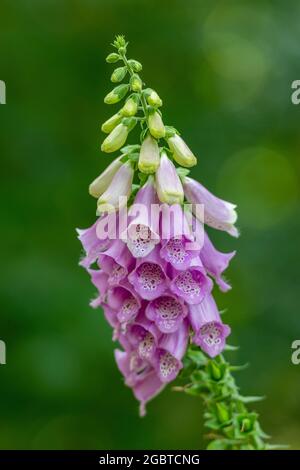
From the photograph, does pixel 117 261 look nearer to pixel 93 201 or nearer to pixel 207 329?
pixel 207 329

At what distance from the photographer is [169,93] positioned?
17.8 feet

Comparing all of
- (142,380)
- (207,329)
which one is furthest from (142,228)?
(142,380)

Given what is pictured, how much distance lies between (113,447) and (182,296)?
10.7 ft

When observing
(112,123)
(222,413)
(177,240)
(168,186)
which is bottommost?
(222,413)

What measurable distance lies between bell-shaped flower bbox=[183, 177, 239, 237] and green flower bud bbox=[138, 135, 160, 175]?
23 centimetres

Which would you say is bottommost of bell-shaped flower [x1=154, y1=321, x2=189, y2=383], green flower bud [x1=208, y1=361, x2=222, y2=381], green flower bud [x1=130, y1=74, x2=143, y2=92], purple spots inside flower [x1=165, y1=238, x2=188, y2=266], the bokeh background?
green flower bud [x1=208, y1=361, x2=222, y2=381]

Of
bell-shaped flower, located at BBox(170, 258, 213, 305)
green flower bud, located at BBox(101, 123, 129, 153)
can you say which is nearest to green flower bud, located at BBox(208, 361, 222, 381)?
bell-shaped flower, located at BBox(170, 258, 213, 305)

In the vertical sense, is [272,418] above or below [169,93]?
below

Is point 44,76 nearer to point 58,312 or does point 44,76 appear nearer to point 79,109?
point 79,109

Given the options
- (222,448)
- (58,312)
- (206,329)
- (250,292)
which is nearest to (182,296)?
(206,329)

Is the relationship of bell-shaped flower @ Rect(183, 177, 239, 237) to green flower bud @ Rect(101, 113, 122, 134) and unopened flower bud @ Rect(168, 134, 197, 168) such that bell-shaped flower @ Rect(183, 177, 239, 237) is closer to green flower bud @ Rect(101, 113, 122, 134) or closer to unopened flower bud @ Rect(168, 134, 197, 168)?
unopened flower bud @ Rect(168, 134, 197, 168)

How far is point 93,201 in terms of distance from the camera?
5.14 m

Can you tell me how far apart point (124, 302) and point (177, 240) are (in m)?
0.24

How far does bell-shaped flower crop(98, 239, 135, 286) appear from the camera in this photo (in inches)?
100
